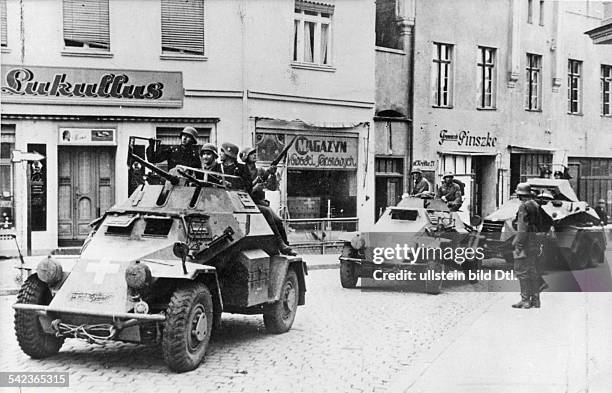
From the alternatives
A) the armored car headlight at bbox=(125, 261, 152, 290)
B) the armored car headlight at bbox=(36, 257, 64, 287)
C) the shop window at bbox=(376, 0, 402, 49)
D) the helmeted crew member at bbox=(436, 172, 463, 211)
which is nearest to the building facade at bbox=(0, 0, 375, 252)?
the shop window at bbox=(376, 0, 402, 49)

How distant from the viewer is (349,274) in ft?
41.1

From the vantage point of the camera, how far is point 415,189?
14.7m

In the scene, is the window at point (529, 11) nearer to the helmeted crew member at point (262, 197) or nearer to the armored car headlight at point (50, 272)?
the helmeted crew member at point (262, 197)

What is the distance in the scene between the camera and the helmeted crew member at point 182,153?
8.82 m

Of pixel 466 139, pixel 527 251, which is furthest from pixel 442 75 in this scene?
pixel 527 251

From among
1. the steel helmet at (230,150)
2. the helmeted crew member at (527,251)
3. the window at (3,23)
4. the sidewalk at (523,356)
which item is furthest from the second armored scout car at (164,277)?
the window at (3,23)

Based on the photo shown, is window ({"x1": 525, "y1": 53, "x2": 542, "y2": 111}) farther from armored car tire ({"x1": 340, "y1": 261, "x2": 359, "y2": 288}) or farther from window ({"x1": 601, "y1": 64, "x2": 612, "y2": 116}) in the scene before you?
armored car tire ({"x1": 340, "y1": 261, "x2": 359, "y2": 288})

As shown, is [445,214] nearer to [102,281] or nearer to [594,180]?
[102,281]

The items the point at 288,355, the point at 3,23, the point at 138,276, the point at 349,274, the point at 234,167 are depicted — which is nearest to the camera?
the point at 138,276

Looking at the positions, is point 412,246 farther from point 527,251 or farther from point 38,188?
point 38,188

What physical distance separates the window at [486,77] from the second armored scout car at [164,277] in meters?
16.1

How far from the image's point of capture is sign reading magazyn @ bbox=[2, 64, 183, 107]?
16.0 metres

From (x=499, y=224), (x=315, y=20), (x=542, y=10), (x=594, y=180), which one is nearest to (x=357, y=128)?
(x=315, y=20)

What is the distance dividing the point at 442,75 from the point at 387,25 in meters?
2.18
